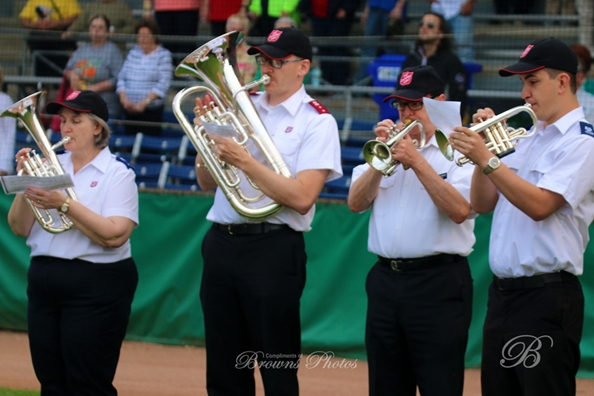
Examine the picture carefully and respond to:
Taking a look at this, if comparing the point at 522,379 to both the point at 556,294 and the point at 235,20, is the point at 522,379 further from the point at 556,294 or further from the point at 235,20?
the point at 235,20

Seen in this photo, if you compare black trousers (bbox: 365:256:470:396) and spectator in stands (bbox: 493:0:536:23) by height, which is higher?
spectator in stands (bbox: 493:0:536:23)

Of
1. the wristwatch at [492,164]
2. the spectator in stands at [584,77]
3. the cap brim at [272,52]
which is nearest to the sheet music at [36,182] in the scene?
the cap brim at [272,52]

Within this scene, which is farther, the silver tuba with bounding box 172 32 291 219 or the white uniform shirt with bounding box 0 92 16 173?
the white uniform shirt with bounding box 0 92 16 173

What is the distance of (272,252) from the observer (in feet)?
14.4

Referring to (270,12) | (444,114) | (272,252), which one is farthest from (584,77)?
(270,12)

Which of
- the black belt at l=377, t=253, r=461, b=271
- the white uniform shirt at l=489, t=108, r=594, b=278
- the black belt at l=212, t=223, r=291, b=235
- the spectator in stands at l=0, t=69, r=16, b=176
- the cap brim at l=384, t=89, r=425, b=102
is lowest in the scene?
the spectator in stands at l=0, t=69, r=16, b=176

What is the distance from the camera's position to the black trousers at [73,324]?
4.55 metres

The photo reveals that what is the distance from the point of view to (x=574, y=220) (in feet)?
12.7

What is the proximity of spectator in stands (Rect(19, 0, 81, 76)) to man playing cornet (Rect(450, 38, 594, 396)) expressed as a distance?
273 inches

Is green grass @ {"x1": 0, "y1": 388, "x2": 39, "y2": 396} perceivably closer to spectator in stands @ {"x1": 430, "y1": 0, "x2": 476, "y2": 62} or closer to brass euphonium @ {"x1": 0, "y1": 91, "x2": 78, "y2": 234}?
brass euphonium @ {"x1": 0, "y1": 91, "x2": 78, "y2": 234}

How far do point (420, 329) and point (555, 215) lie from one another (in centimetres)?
86

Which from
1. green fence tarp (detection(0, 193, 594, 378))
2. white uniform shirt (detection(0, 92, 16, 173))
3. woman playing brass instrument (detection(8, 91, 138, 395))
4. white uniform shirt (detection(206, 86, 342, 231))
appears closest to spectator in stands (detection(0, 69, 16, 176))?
white uniform shirt (detection(0, 92, 16, 173))

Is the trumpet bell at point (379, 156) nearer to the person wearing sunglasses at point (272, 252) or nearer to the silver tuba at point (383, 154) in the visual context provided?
the silver tuba at point (383, 154)

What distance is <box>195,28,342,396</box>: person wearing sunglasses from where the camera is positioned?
14.4 ft
